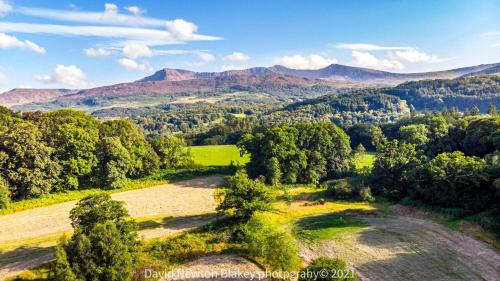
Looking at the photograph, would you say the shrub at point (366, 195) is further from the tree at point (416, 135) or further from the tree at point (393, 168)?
the tree at point (416, 135)

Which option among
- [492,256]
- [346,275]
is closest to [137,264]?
[346,275]

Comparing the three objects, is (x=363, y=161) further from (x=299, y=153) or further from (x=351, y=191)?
(x=351, y=191)

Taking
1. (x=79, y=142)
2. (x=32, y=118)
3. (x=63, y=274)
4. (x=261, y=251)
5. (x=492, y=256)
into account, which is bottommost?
(x=492, y=256)

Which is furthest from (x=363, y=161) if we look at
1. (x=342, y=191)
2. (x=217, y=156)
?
(x=217, y=156)

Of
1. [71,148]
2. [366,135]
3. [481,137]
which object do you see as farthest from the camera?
[366,135]

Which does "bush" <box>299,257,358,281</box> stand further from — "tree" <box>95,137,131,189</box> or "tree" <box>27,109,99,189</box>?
"tree" <box>27,109,99,189</box>

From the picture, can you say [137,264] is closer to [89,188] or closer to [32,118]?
[89,188]
